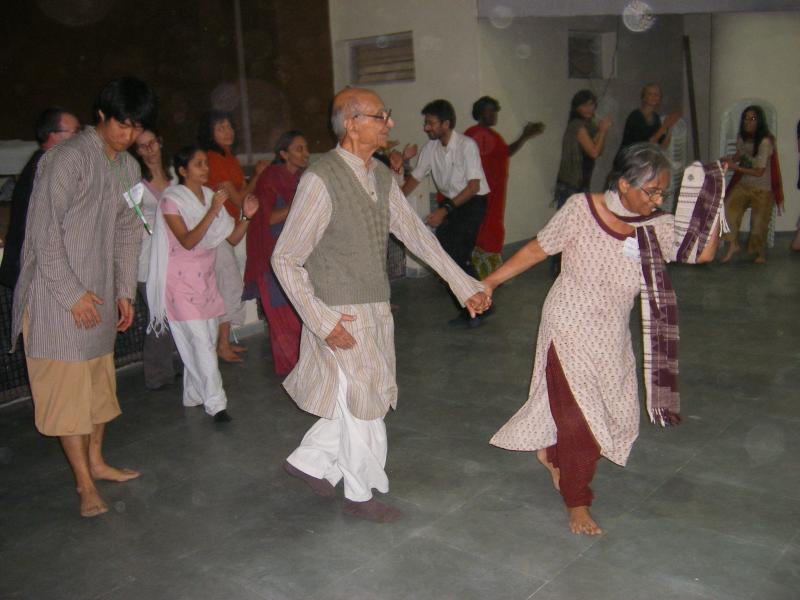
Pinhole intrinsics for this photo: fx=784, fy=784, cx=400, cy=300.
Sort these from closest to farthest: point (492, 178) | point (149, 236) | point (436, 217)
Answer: point (149, 236) < point (436, 217) < point (492, 178)

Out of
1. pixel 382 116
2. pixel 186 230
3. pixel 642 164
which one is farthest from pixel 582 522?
pixel 186 230

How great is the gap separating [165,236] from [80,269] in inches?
44.0

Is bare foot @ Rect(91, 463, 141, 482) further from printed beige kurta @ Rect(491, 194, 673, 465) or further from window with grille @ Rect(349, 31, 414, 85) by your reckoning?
window with grille @ Rect(349, 31, 414, 85)

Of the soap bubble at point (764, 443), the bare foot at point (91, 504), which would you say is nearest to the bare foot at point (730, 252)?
the soap bubble at point (764, 443)

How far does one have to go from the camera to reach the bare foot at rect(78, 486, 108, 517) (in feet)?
10.4

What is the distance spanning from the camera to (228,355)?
17.4ft

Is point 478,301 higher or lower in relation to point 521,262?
lower

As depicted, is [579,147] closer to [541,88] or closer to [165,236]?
[541,88]

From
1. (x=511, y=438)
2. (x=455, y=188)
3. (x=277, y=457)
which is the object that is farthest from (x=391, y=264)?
(x=511, y=438)

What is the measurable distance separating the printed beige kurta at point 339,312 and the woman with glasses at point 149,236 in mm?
1938

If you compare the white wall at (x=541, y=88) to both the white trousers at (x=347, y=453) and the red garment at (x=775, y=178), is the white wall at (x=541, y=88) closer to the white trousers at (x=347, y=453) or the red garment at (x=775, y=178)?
the red garment at (x=775, y=178)

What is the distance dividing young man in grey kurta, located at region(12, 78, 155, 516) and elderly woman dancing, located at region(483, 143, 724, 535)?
5.09 feet

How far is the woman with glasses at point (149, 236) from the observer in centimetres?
454

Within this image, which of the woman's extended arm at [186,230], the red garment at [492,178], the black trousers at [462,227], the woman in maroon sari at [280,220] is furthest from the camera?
the red garment at [492,178]
